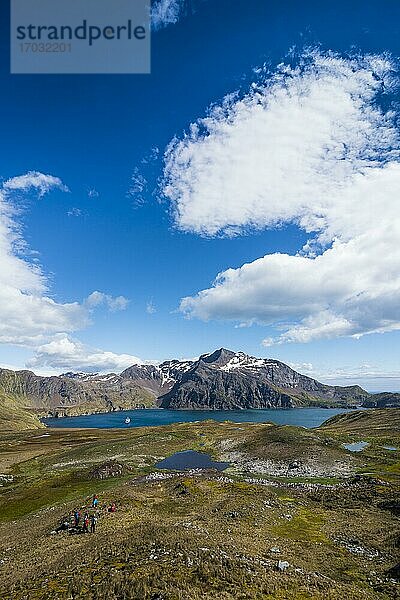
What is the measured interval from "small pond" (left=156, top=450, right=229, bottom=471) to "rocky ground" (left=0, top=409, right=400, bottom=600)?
4834mm

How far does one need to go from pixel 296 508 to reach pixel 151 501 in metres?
20.6

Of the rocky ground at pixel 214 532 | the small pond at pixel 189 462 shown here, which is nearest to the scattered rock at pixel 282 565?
the rocky ground at pixel 214 532

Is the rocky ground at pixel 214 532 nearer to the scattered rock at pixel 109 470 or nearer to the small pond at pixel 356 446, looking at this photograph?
the scattered rock at pixel 109 470

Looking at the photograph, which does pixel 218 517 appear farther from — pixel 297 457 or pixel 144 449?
pixel 144 449

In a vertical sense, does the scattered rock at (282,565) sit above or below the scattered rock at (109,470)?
above

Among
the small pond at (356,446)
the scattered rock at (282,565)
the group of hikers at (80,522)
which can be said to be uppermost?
the scattered rock at (282,565)

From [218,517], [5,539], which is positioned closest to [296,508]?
[218,517]

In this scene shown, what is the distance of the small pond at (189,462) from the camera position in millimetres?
87938

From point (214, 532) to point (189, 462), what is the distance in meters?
57.8

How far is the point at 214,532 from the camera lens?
1550 inches

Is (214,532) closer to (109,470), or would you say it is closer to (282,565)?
(282,565)

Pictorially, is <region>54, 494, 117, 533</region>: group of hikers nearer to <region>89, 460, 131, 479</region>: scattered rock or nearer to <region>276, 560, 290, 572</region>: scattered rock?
<region>276, 560, 290, 572</region>: scattered rock

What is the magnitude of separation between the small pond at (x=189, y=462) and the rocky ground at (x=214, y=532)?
4.83 m

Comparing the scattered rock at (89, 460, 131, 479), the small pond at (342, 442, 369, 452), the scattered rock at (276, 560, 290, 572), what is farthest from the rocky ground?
the small pond at (342, 442, 369, 452)
